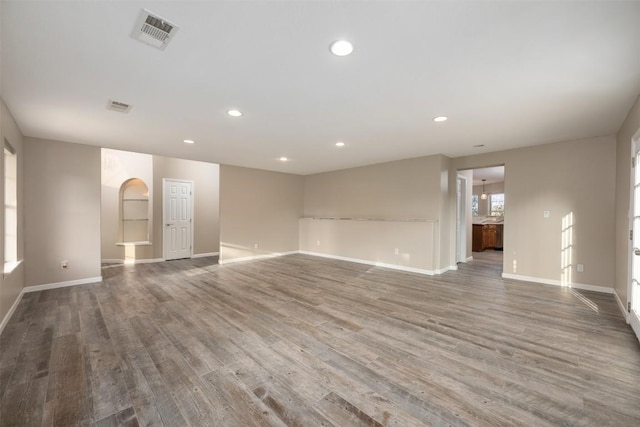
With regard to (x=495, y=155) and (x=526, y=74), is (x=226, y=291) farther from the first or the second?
(x=495, y=155)

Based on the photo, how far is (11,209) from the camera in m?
3.58

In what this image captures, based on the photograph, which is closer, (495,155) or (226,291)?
(226,291)

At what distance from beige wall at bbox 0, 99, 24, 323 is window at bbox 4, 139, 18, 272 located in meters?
0.14

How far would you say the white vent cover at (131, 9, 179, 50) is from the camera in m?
1.62

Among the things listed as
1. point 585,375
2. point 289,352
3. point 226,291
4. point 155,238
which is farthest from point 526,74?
point 155,238

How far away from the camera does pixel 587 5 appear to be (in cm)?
151

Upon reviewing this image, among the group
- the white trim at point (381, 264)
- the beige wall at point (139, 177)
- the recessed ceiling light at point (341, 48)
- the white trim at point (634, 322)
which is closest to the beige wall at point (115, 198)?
the beige wall at point (139, 177)

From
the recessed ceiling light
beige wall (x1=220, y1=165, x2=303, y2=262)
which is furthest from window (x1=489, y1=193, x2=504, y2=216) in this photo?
the recessed ceiling light

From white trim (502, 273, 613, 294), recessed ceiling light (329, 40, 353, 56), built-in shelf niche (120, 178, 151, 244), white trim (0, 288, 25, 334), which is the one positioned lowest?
white trim (0, 288, 25, 334)

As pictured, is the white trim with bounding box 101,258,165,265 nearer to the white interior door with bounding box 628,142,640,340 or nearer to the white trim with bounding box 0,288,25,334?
the white trim with bounding box 0,288,25,334

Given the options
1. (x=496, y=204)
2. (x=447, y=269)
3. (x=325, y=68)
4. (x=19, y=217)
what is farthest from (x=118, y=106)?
(x=496, y=204)

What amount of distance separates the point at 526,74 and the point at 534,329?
8.46ft

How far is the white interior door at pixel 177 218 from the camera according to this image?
6945 mm

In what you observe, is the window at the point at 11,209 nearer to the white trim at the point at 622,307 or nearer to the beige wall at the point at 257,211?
the beige wall at the point at 257,211
